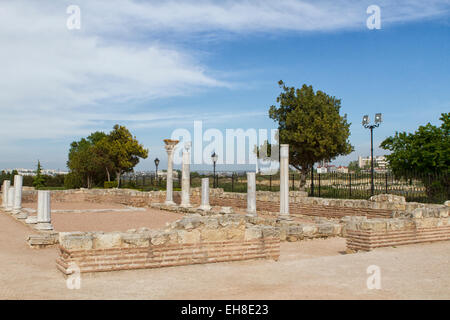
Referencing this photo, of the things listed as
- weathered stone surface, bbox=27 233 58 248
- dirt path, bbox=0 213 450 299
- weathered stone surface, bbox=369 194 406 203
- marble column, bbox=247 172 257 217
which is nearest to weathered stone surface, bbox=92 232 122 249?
dirt path, bbox=0 213 450 299

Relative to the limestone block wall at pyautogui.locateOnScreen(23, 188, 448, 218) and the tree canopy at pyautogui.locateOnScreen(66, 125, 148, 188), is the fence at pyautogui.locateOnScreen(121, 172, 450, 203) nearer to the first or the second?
the limestone block wall at pyautogui.locateOnScreen(23, 188, 448, 218)

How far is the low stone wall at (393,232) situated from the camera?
26.7ft

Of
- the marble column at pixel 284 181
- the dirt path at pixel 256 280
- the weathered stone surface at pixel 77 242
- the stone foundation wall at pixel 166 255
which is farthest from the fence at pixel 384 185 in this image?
the weathered stone surface at pixel 77 242

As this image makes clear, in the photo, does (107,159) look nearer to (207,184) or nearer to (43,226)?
(207,184)

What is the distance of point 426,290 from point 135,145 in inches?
1445

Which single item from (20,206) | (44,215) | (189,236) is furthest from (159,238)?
(20,206)

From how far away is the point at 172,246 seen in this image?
21.0ft

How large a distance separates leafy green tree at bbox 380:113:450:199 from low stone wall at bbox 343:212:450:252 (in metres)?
8.03

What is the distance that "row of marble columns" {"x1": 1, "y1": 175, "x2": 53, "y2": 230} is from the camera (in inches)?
482

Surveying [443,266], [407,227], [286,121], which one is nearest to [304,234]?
[407,227]

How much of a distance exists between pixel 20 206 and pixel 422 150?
17.2m

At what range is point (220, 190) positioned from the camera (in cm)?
2383

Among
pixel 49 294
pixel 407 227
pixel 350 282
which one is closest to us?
pixel 49 294
